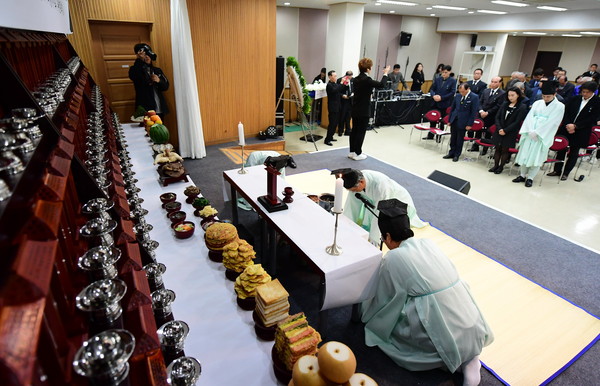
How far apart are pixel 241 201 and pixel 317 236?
2.05 metres

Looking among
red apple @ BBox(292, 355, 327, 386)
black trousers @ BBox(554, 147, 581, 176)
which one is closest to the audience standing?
black trousers @ BBox(554, 147, 581, 176)

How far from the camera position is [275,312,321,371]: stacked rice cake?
1338 millimetres

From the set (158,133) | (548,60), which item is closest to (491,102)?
(158,133)

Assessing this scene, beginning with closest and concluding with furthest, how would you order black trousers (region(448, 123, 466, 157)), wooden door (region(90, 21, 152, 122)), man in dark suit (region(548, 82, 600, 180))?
man in dark suit (region(548, 82, 600, 180)) → wooden door (region(90, 21, 152, 122)) → black trousers (region(448, 123, 466, 157))

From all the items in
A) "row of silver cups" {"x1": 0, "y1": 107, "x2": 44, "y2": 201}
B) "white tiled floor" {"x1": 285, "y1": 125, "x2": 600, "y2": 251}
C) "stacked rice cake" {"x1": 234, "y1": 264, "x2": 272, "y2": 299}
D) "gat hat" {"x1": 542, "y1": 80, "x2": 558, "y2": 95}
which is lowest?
"white tiled floor" {"x1": 285, "y1": 125, "x2": 600, "y2": 251}

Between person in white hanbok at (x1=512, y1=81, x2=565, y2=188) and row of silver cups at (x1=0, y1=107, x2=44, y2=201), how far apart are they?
648 centimetres

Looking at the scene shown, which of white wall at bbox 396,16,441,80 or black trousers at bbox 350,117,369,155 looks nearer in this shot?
black trousers at bbox 350,117,369,155

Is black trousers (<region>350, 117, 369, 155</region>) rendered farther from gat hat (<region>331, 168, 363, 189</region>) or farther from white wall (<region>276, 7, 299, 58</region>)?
white wall (<region>276, 7, 299, 58</region>)

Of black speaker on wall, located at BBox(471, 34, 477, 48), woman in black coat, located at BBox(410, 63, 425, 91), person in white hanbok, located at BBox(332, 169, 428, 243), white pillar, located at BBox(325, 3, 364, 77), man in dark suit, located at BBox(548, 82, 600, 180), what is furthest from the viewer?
black speaker on wall, located at BBox(471, 34, 477, 48)

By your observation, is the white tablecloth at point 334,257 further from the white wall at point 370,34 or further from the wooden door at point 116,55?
the white wall at point 370,34

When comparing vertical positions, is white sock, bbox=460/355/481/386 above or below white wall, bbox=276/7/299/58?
below

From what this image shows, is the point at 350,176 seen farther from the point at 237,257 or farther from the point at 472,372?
the point at 472,372

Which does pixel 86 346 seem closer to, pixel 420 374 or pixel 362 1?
pixel 420 374

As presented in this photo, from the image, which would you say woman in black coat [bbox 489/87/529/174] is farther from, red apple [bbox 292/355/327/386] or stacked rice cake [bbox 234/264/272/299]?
red apple [bbox 292/355/327/386]
